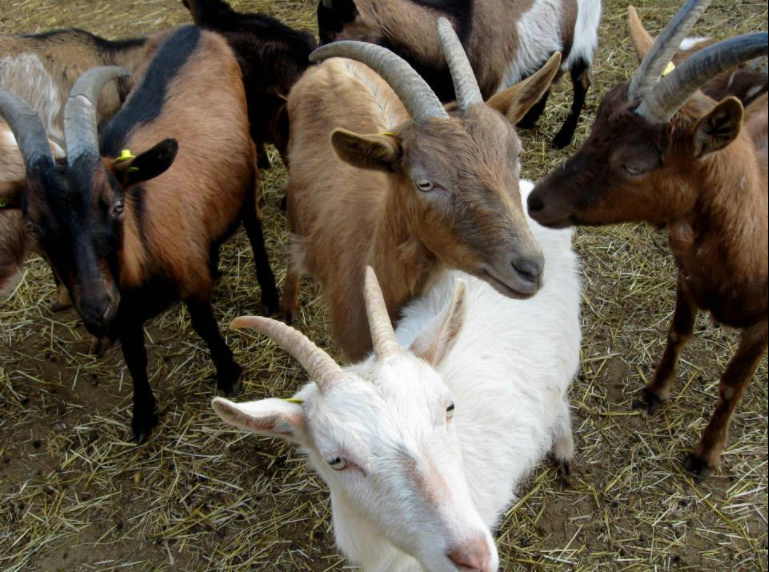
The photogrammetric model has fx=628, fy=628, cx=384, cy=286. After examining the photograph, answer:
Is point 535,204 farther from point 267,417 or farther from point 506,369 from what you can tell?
point 267,417

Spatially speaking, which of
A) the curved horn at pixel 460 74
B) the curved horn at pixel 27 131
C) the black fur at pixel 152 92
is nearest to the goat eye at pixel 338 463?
the curved horn at pixel 460 74

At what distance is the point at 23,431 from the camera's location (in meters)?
4.09

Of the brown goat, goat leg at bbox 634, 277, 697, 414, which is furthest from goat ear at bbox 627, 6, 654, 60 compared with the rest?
goat leg at bbox 634, 277, 697, 414

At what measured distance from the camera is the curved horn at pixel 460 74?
114 inches

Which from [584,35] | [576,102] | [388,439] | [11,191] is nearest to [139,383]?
[11,191]

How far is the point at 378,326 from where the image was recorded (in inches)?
90.1

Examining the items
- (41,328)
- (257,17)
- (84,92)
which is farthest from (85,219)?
(257,17)

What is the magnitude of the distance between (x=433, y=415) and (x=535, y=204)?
4.41ft

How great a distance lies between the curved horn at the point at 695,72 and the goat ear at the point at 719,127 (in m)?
0.13

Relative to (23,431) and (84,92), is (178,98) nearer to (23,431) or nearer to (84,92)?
(84,92)

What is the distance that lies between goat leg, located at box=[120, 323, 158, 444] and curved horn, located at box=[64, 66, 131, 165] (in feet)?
3.32

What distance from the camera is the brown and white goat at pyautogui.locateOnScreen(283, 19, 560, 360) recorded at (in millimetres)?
2623

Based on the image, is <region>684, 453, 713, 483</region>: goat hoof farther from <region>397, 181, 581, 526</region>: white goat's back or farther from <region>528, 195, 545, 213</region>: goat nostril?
<region>528, 195, 545, 213</region>: goat nostril

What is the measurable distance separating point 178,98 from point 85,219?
1.36 metres
